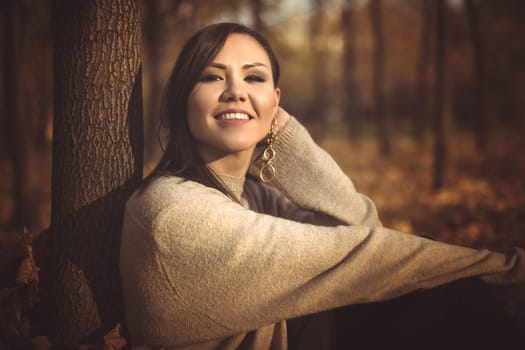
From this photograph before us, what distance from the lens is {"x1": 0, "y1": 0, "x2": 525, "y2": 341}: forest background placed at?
5.88m

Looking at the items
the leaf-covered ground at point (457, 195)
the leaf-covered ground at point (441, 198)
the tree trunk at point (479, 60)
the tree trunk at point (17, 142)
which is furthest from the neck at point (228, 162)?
the tree trunk at point (479, 60)

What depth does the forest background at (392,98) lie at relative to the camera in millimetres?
5883

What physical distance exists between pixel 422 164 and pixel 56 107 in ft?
37.2

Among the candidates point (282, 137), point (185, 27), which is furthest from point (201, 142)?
point (185, 27)

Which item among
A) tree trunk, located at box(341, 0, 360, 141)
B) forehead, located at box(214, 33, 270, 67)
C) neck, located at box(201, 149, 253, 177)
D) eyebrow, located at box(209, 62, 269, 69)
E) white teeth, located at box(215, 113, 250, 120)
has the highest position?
tree trunk, located at box(341, 0, 360, 141)

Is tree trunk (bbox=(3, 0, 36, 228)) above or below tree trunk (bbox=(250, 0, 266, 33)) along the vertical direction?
below

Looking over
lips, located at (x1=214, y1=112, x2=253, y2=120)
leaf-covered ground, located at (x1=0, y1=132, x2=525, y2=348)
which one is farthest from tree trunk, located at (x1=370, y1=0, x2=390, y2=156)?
lips, located at (x1=214, y1=112, x2=253, y2=120)

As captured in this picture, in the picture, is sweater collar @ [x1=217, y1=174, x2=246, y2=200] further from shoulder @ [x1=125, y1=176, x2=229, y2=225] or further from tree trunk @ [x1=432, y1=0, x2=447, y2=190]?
tree trunk @ [x1=432, y1=0, x2=447, y2=190]

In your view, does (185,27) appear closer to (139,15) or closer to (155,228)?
(139,15)

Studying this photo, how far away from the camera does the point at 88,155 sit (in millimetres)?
2090

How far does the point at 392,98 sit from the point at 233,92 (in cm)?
2841

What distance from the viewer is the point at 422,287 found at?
1854 millimetres

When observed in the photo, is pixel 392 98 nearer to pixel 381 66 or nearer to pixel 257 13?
pixel 381 66

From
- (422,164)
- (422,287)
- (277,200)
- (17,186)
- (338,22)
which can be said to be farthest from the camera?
(338,22)
